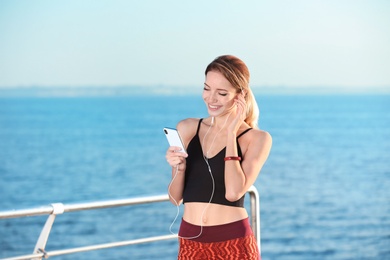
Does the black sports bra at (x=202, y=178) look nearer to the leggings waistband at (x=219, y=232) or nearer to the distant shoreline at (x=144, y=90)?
the leggings waistband at (x=219, y=232)

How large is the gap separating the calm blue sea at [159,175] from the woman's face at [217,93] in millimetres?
10117

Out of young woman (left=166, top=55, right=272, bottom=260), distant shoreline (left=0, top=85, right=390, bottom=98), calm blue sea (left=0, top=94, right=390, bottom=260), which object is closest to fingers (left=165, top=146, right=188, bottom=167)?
young woman (left=166, top=55, right=272, bottom=260)

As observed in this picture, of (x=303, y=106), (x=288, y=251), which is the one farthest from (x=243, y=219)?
(x=303, y=106)

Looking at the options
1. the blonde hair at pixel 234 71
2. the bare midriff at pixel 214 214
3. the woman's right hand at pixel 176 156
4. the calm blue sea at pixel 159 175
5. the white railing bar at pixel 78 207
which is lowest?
the calm blue sea at pixel 159 175

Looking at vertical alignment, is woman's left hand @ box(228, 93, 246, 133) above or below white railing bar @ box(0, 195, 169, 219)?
above

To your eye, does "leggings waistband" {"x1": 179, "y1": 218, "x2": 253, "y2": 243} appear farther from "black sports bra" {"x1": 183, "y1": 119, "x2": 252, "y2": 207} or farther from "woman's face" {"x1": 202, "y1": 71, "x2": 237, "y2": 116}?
"woman's face" {"x1": 202, "y1": 71, "x2": 237, "y2": 116}

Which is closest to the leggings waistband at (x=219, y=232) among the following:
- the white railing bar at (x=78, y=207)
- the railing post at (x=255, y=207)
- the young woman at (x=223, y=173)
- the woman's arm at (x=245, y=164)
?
the young woman at (x=223, y=173)

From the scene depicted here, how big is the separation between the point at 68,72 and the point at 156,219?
3473cm

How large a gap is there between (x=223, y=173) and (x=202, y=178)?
79 millimetres

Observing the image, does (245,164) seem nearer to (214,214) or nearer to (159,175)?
(214,214)

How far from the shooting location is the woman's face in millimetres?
2557

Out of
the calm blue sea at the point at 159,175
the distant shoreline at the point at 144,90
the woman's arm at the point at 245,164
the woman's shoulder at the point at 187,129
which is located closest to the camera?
the woman's arm at the point at 245,164

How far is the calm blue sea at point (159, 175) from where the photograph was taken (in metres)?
25.3

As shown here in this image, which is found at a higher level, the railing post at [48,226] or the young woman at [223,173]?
the young woman at [223,173]
